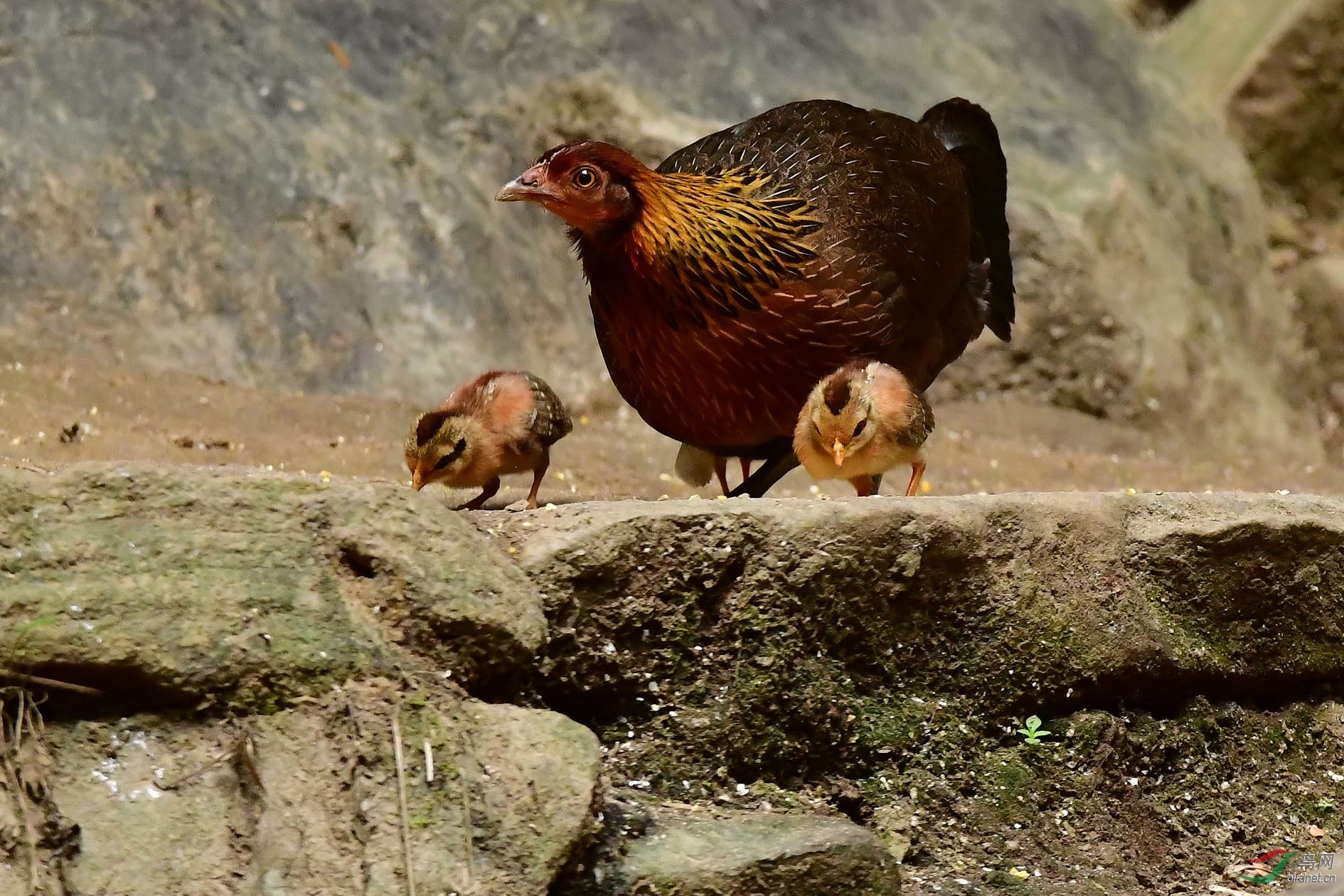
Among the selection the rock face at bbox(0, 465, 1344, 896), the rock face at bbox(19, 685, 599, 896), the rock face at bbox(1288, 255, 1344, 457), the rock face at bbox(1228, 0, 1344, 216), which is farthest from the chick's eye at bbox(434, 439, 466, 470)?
the rock face at bbox(1228, 0, 1344, 216)

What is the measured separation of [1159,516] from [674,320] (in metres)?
1.38

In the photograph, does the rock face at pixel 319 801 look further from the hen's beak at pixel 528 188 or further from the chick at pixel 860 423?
the hen's beak at pixel 528 188

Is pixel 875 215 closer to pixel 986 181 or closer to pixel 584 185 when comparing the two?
pixel 584 185

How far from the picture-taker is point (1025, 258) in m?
7.93

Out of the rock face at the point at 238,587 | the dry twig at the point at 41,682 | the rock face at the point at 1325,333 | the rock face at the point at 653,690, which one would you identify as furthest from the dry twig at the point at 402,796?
the rock face at the point at 1325,333

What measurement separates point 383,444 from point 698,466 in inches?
53.4

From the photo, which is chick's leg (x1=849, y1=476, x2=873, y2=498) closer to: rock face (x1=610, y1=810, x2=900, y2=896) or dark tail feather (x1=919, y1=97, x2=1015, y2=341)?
dark tail feather (x1=919, y1=97, x2=1015, y2=341)

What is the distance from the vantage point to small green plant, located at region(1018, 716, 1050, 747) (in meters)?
3.39

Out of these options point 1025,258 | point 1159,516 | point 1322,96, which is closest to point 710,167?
point 1159,516

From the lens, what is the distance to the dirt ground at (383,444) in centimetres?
482

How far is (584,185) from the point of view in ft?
13.0

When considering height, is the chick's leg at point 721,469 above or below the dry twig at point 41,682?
above

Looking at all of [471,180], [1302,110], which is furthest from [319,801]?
[1302,110]

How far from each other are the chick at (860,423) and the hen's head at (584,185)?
0.75m
